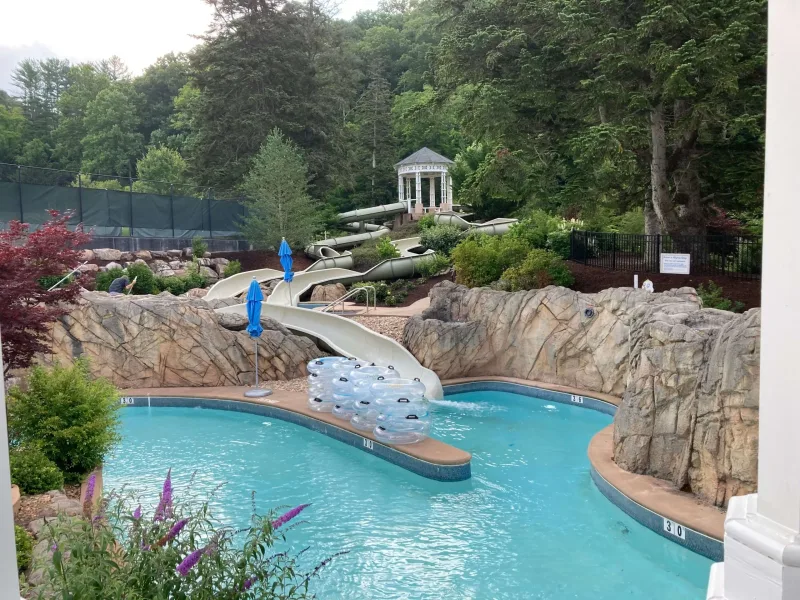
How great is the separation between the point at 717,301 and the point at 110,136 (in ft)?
168

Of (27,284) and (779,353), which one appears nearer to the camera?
(779,353)

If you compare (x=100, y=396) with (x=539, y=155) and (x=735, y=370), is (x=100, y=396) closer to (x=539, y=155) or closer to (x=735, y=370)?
(x=735, y=370)

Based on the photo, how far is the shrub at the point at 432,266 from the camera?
2414 cm

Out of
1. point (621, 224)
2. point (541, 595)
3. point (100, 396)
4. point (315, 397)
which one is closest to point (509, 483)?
point (541, 595)

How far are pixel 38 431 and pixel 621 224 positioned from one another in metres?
21.0

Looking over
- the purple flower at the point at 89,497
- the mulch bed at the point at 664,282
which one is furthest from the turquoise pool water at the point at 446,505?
the mulch bed at the point at 664,282

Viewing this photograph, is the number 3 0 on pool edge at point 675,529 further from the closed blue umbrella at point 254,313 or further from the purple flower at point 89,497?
the closed blue umbrella at point 254,313

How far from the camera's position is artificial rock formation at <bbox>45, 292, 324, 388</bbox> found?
44.2 feet

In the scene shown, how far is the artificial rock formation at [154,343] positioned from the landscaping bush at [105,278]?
717cm

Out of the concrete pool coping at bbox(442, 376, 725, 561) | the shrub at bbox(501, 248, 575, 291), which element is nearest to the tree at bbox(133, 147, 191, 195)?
the shrub at bbox(501, 248, 575, 291)

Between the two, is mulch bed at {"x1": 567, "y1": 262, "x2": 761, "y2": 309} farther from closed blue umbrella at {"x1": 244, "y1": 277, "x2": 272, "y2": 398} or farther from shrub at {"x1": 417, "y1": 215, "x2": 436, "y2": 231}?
shrub at {"x1": 417, "y1": 215, "x2": 436, "y2": 231}

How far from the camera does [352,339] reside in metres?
15.6

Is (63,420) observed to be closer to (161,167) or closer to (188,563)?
(188,563)

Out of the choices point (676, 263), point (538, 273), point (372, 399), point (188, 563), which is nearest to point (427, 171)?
point (538, 273)
